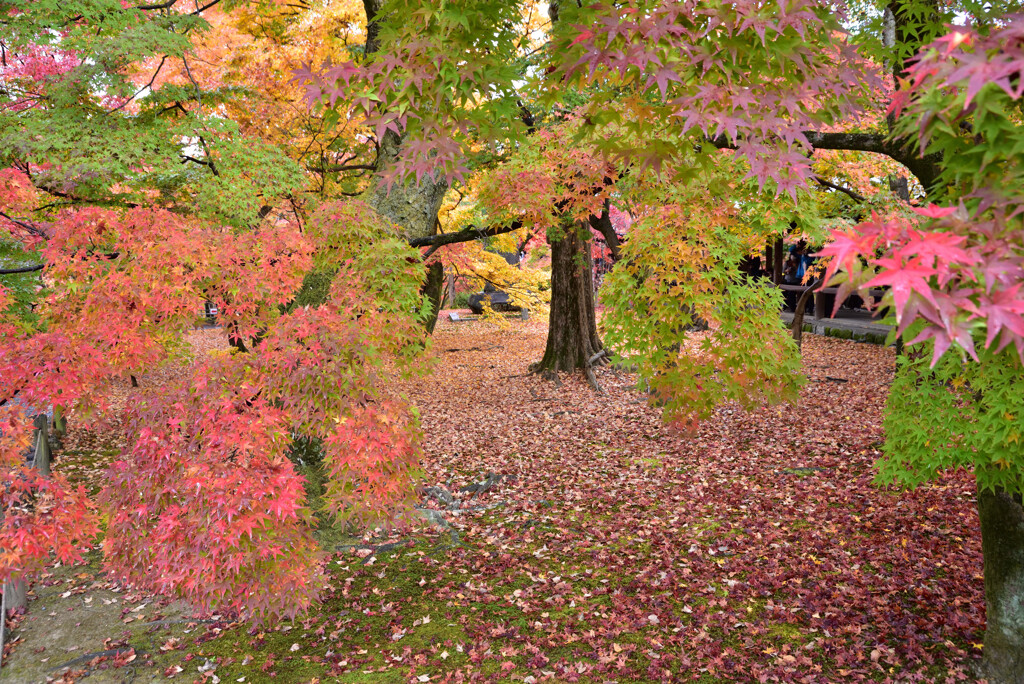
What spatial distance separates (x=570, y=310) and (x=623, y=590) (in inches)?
368

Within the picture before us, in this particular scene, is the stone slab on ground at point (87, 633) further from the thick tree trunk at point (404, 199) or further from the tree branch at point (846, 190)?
the tree branch at point (846, 190)

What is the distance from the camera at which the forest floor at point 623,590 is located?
18.2ft

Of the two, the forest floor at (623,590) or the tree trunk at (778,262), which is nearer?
the forest floor at (623,590)

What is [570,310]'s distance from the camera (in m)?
15.5

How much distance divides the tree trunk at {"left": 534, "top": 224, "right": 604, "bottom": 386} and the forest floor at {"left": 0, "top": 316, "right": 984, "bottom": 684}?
197 inches

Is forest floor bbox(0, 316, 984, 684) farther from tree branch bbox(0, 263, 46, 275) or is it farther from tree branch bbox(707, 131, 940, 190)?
tree branch bbox(707, 131, 940, 190)

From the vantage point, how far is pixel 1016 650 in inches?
190

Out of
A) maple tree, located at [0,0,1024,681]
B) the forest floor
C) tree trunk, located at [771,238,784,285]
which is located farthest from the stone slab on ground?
tree trunk, located at [771,238,784,285]

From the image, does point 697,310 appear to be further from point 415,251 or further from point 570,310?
point 570,310

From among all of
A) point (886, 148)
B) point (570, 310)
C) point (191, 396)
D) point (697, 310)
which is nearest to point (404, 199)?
point (570, 310)

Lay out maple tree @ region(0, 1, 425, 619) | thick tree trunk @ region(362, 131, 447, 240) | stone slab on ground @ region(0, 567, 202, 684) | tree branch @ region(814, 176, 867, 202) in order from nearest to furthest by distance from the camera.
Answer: maple tree @ region(0, 1, 425, 619)
stone slab on ground @ region(0, 567, 202, 684)
thick tree trunk @ region(362, 131, 447, 240)
tree branch @ region(814, 176, 867, 202)

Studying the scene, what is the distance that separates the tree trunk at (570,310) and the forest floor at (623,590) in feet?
16.4

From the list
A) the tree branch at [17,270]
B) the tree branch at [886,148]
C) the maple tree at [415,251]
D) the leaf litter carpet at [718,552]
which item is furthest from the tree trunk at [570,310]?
the tree branch at [17,270]

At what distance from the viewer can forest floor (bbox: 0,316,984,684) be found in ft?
18.2
